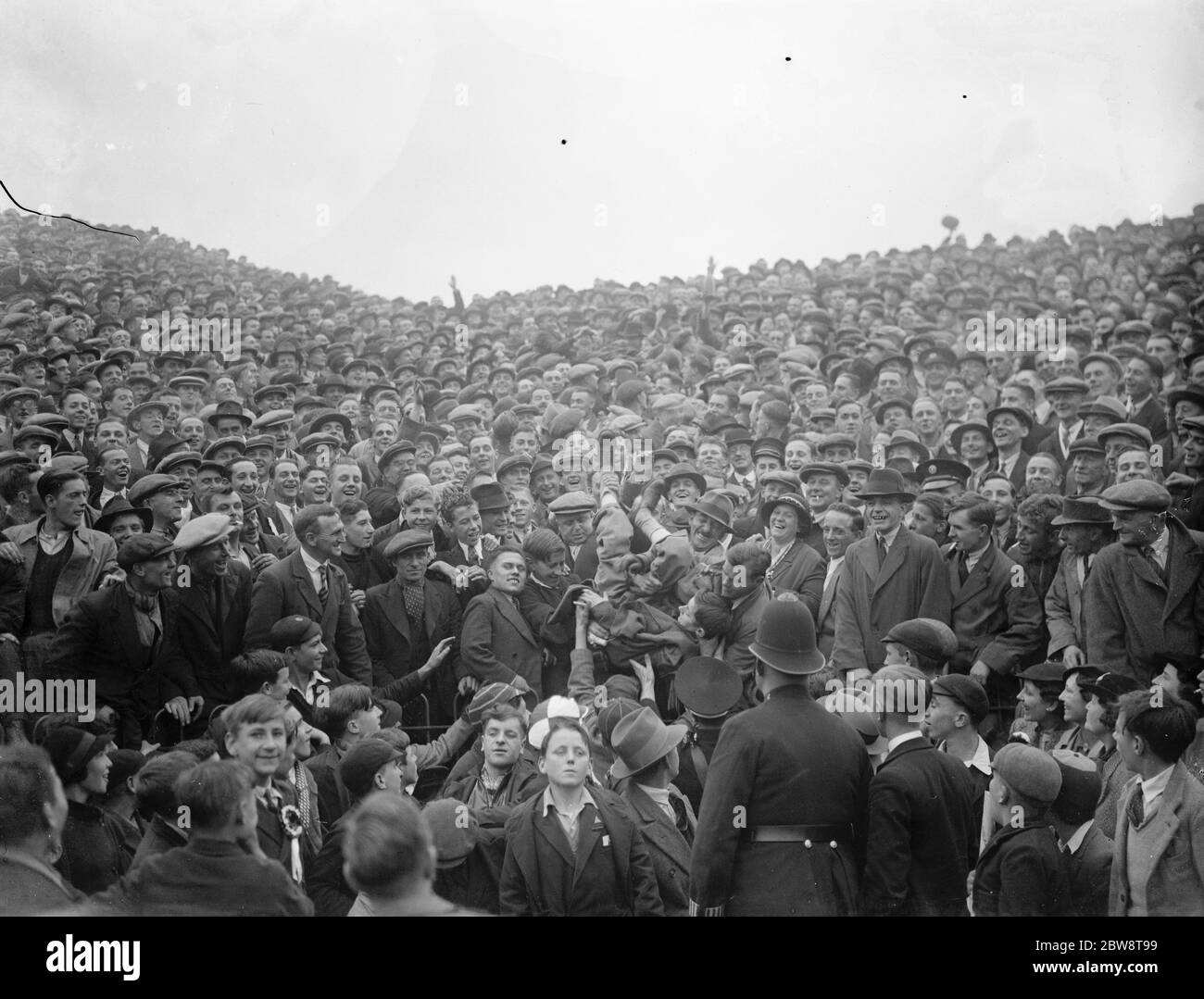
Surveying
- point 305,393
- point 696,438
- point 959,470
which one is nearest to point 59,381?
point 305,393

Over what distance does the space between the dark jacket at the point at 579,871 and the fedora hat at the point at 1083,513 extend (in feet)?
9.84

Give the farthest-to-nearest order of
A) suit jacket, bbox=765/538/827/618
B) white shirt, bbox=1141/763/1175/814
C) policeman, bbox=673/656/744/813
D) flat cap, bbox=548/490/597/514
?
1. flat cap, bbox=548/490/597/514
2. suit jacket, bbox=765/538/827/618
3. policeman, bbox=673/656/744/813
4. white shirt, bbox=1141/763/1175/814

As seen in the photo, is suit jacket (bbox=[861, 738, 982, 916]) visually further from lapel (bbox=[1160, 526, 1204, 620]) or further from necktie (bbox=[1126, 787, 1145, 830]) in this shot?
lapel (bbox=[1160, 526, 1204, 620])

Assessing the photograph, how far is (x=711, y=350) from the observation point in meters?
12.6

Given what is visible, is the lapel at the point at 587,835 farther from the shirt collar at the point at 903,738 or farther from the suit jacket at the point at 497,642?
the suit jacket at the point at 497,642

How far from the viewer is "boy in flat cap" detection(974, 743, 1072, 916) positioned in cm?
470

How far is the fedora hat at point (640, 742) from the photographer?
5172 millimetres

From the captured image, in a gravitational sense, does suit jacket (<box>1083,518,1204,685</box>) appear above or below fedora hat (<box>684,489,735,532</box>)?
below

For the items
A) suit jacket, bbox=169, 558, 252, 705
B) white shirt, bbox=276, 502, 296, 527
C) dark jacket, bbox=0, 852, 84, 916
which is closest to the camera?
dark jacket, bbox=0, 852, 84, 916

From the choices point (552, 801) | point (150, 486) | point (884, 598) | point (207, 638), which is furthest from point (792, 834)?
point (150, 486)

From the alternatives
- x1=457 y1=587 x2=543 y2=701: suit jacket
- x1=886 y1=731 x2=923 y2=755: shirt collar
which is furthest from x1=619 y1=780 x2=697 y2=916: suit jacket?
x1=457 y1=587 x2=543 y2=701: suit jacket

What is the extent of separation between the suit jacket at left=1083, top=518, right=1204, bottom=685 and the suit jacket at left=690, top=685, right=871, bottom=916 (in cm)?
213

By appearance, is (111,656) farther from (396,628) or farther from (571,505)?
(571,505)
